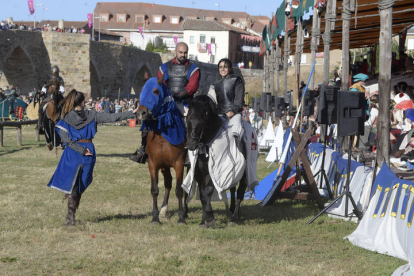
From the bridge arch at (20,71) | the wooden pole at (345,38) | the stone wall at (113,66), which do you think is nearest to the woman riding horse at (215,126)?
the wooden pole at (345,38)

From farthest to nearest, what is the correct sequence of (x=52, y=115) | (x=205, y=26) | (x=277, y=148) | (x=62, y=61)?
(x=205, y=26), (x=62, y=61), (x=277, y=148), (x=52, y=115)

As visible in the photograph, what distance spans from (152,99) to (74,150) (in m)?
1.23

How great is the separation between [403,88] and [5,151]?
11.3m

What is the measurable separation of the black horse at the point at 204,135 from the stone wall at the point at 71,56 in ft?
160

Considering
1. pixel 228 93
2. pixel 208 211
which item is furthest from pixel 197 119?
pixel 208 211

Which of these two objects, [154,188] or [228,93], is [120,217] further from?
[228,93]

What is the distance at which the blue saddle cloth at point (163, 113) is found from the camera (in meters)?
8.35

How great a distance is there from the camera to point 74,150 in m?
8.60

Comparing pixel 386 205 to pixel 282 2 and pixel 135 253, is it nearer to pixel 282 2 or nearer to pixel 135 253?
pixel 135 253

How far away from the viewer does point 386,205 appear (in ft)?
24.3

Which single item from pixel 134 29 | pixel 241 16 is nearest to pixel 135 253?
pixel 134 29

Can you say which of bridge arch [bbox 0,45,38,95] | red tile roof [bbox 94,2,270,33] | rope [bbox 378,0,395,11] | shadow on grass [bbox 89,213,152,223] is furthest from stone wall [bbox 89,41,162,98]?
red tile roof [bbox 94,2,270,33]

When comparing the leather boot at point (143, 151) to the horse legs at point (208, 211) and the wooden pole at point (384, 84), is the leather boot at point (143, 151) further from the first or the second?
the wooden pole at point (384, 84)

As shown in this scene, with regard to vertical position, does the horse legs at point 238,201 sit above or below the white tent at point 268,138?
below
